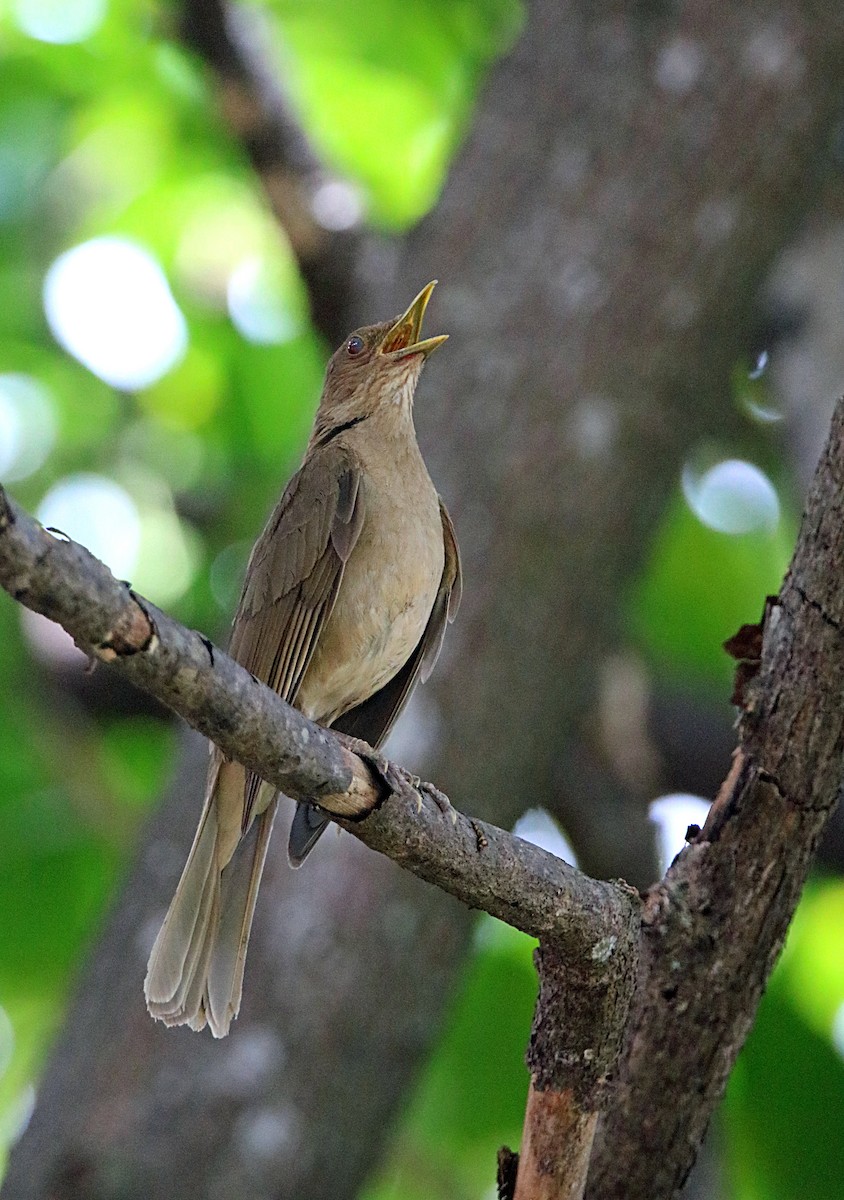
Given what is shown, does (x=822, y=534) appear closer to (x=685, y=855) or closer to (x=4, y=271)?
(x=685, y=855)

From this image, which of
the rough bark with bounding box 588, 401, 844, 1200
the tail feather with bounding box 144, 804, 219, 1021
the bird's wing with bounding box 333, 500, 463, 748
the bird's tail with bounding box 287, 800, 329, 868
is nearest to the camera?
the rough bark with bounding box 588, 401, 844, 1200

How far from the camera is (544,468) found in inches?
194

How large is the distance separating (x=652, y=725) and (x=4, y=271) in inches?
148

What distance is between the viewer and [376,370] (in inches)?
188

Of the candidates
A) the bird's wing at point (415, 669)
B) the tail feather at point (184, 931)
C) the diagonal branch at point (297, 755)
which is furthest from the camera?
the bird's wing at point (415, 669)

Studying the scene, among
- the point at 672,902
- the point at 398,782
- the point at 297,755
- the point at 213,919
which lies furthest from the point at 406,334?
the point at 297,755

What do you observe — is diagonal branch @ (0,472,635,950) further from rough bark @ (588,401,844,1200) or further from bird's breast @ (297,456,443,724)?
bird's breast @ (297,456,443,724)

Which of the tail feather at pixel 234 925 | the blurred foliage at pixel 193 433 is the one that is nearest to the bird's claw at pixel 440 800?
the tail feather at pixel 234 925

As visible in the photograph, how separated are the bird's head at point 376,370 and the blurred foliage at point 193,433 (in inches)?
41.8

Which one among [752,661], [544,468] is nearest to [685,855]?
[752,661]

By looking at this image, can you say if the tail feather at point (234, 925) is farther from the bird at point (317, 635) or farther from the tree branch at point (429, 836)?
the tree branch at point (429, 836)

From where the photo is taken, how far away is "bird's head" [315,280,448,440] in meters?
4.72

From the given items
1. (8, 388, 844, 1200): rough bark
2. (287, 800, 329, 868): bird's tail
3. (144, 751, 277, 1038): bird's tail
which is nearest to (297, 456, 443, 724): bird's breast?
(144, 751, 277, 1038): bird's tail

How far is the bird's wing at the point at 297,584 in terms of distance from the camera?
159 inches
